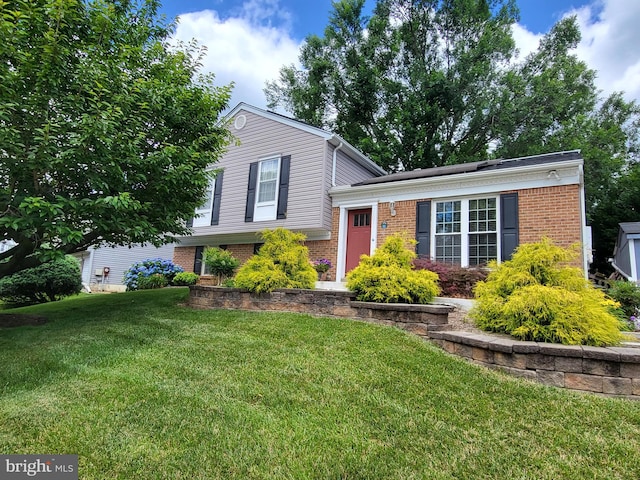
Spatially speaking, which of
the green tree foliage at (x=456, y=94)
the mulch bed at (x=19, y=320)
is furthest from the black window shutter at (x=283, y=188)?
the green tree foliage at (x=456, y=94)

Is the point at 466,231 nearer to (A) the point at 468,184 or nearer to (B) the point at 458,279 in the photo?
(A) the point at 468,184

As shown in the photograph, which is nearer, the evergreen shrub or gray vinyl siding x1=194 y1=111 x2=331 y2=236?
the evergreen shrub

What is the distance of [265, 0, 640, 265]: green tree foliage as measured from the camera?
16688 millimetres

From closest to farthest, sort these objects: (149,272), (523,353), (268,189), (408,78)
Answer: (523,353) < (268,189) < (149,272) < (408,78)

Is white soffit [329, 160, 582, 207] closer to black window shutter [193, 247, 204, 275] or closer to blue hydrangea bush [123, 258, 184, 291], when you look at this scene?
black window shutter [193, 247, 204, 275]

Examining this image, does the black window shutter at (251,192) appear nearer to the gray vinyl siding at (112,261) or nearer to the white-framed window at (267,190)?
the white-framed window at (267,190)

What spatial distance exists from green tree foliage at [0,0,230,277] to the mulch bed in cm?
104

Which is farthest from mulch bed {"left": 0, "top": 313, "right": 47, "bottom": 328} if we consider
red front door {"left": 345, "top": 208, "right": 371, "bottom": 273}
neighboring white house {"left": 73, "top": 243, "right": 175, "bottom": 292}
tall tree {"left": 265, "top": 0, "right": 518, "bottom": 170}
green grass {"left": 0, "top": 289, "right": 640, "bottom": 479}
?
tall tree {"left": 265, "top": 0, "right": 518, "bottom": 170}

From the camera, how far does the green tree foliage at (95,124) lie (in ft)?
13.4

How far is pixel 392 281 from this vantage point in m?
4.97

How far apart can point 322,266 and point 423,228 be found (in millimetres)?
2759

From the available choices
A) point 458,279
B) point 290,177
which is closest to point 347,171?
point 290,177

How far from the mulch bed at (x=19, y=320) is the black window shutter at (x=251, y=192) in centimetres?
583

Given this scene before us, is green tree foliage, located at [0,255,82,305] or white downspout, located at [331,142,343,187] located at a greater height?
white downspout, located at [331,142,343,187]
